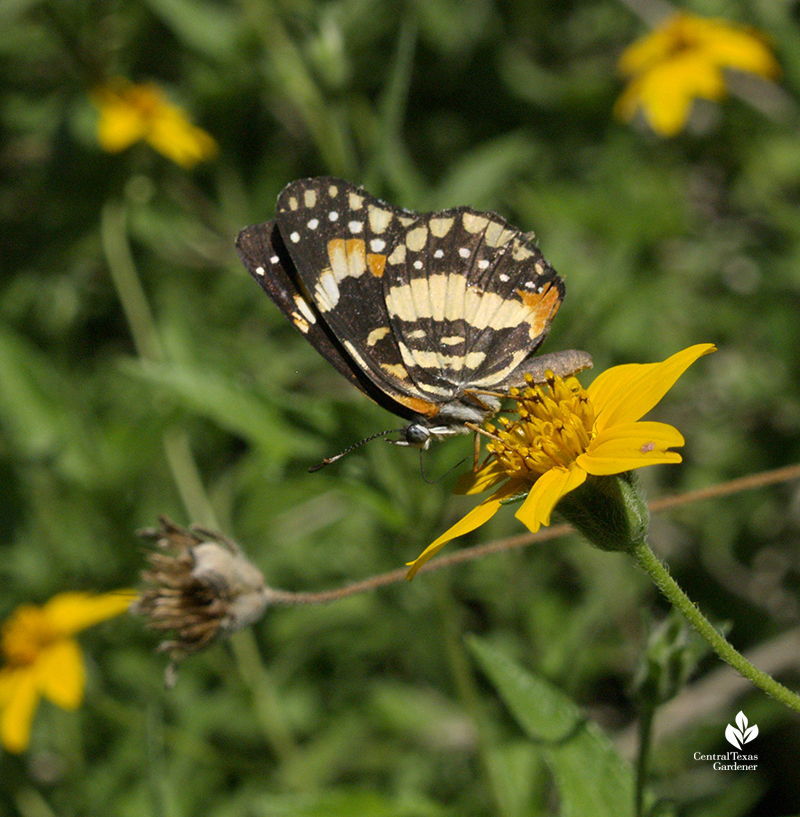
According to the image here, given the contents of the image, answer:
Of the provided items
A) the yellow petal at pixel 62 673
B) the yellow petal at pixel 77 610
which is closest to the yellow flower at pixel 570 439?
the yellow petal at pixel 77 610

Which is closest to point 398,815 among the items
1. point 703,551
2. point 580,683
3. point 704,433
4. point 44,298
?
point 580,683

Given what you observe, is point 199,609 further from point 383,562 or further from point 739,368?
point 739,368

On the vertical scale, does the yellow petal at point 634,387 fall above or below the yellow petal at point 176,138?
below

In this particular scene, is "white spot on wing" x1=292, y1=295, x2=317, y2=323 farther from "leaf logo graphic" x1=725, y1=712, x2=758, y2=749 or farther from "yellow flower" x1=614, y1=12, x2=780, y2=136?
"yellow flower" x1=614, y1=12, x2=780, y2=136

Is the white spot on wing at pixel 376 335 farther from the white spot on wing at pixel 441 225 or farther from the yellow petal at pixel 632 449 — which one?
the yellow petal at pixel 632 449

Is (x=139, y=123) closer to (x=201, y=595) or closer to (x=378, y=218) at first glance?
(x=378, y=218)

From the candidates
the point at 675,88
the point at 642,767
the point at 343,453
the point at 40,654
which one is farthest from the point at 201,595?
the point at 675,88
